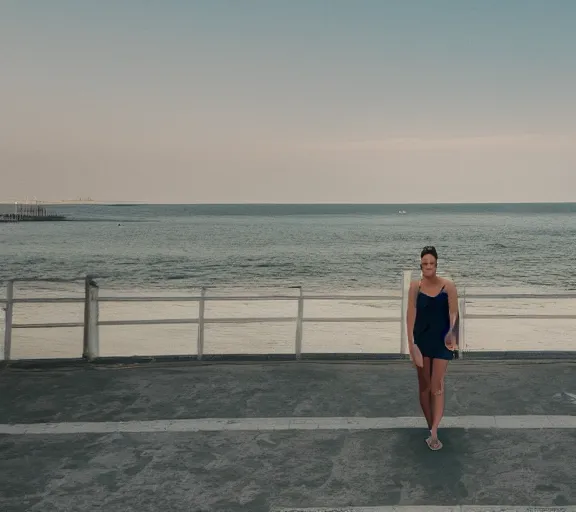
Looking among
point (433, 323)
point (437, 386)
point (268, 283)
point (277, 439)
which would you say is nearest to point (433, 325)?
point (433, 323)

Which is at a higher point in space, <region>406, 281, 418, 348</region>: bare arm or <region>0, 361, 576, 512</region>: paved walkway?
<region>406, 281, 418, 348</region>: bare arm

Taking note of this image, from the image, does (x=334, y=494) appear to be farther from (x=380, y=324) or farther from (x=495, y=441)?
(x=380, y=324)

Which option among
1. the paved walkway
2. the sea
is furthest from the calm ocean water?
the paved walkway

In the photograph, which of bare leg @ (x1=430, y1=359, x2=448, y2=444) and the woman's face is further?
bare leg @ (x1=430, y1=359, x2=448, y2=444)

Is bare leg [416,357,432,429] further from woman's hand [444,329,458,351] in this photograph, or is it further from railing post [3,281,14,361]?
railing post [3,281,14,361]

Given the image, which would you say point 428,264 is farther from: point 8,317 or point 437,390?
point 8,317

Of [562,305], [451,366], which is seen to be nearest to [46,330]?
[451,366]

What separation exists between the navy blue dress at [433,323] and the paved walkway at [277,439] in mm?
855

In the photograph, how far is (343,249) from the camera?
78312mm

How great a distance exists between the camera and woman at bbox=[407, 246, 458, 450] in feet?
17.5

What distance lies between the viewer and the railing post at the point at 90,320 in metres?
8.31

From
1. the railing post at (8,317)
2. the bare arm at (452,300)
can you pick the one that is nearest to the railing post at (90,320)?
the railing post at (8,317)

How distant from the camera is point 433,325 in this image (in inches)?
211

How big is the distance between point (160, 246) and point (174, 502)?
78.3m
